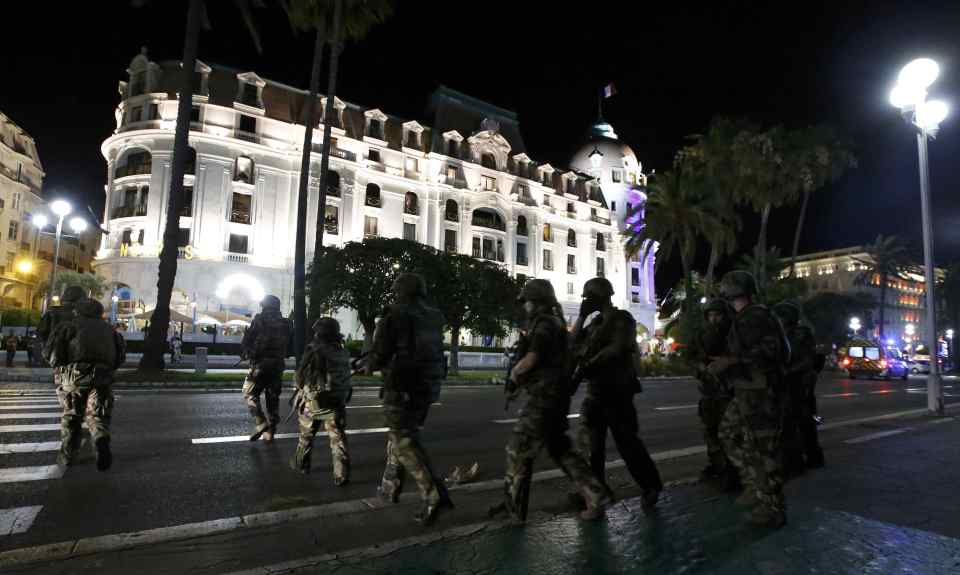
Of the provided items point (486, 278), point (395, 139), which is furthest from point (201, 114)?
point (486, 278)

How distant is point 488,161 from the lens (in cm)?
5588

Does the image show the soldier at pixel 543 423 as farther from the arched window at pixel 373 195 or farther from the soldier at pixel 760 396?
the arched window at pixel 373 195

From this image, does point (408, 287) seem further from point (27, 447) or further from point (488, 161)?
point (488, 161)

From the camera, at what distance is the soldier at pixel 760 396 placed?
416cm

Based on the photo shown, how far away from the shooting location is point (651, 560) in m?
3.46

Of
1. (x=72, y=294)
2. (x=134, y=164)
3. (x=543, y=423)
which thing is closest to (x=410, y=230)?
(x=134, y=164)

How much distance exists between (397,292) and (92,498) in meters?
3.24

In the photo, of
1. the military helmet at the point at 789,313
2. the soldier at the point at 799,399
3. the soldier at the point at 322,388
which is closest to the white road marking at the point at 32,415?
the soldier at the point at 322,388

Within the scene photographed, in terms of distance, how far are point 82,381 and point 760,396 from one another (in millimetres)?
6584

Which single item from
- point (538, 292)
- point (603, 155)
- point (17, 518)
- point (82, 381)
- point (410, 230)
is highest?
point (603, 155)

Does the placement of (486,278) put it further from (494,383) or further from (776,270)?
(776,270)

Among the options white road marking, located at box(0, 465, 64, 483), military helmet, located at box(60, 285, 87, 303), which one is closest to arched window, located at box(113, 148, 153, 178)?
military helmet, located at box(60, 285, 87, 303)

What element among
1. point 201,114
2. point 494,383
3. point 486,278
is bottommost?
point 494,383

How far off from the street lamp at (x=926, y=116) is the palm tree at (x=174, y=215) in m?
20.1
